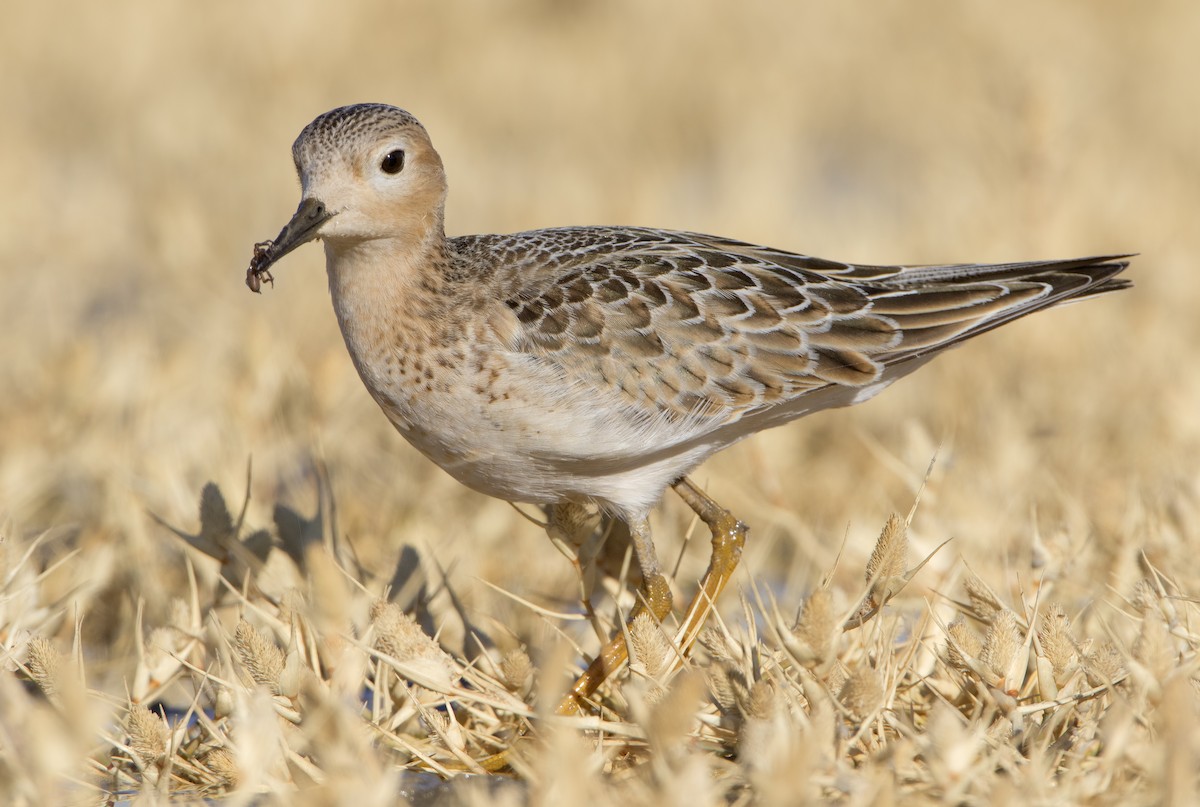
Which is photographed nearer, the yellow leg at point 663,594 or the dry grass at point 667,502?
the dry grass at point 667,502

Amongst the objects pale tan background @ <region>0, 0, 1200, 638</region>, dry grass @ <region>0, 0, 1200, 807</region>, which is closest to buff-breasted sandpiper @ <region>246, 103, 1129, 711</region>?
dry grass @ <region>0, 0, 1200, 807</region>

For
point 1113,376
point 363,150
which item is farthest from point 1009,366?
point 363,150

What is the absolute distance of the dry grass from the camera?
121 inches

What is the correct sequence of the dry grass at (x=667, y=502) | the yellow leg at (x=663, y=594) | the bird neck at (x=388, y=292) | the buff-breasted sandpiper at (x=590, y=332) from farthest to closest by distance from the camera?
1. the bird neck at (x=388, y=292)
2. the buff-breasted sandpiper at (x=590, y=332)
3. the yellow leg at (x=663, y=594)
4. the dry grass at (x=667, y=502)

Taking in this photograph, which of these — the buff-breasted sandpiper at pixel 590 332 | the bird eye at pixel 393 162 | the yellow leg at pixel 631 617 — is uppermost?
the bird eye at pixel 393 162

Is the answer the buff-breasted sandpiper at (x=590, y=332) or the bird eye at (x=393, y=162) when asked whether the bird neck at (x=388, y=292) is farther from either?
the bird eye at (x=393, y=162)

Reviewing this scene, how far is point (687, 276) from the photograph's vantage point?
4.21m

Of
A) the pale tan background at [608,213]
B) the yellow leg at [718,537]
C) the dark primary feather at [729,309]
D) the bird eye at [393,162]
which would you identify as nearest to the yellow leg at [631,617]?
the yellow leg at [718,537]

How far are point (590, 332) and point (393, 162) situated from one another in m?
0.78

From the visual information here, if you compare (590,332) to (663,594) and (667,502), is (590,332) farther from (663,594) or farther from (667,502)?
(667,502)

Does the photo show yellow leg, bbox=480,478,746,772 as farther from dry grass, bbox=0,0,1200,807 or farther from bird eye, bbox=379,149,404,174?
bird eye, bbox=379,149,404,174

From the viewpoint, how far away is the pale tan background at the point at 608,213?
17.0 feet

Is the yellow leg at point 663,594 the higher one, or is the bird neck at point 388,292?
the bird neck at point 388,292

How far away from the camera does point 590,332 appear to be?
13.2ft
